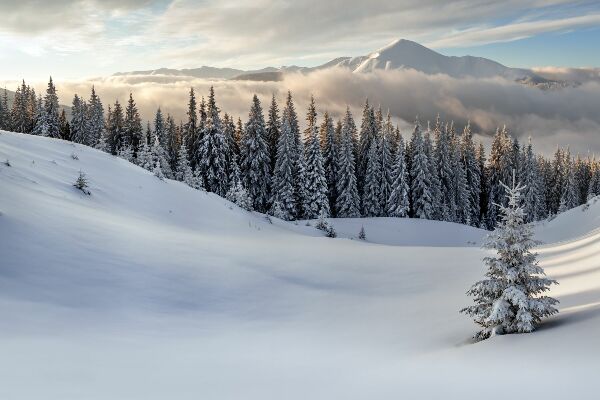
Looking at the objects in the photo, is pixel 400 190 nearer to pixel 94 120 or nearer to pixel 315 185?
pixel 315 185

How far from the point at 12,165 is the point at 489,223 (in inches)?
3020

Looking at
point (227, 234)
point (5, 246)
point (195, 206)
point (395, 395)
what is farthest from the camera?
point (195, 206)

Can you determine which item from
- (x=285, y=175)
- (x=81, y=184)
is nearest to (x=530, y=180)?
(x=285, y=175)

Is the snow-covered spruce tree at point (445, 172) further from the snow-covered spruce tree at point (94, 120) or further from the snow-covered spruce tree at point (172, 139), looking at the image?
the snow-covered spruce tree at point (94, 120)

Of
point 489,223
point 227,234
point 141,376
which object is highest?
point 141,376

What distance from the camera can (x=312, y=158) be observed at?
55.4 meters

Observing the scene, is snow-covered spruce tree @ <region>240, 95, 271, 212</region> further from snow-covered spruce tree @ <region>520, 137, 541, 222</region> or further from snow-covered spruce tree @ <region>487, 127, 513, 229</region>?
snow-covered spruce tree @ <region>520, 137, 541, 222</region>

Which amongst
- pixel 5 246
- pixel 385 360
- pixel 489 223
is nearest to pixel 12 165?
pixel 5 246

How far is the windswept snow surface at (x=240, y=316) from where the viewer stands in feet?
18.5

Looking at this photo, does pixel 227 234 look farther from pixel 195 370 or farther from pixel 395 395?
pixel 395 395

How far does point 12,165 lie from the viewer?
15.7 meters

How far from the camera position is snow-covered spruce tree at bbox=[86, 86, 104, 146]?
7319 centimetres

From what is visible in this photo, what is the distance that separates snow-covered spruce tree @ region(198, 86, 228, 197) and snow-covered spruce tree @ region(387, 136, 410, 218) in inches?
861

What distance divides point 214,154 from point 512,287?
4930 centimetres
